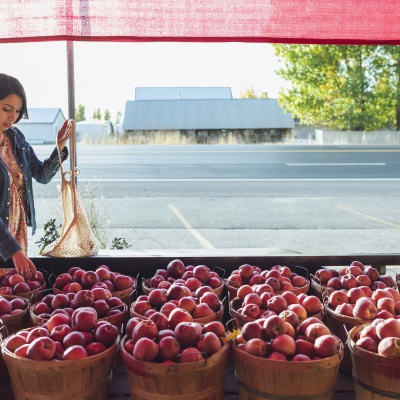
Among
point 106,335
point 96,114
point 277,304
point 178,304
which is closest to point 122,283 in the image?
point 178,304

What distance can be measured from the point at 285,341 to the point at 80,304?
107cm

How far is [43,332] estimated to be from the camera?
7.20 feet

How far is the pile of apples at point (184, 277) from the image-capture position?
296 centimetres

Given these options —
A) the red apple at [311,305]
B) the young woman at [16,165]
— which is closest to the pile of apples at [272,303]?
the red apple at [311,305]

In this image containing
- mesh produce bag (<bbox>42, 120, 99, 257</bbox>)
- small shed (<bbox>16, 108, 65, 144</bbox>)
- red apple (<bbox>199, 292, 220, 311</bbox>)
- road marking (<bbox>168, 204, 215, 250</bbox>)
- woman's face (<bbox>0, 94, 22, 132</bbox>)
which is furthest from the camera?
small shed (<bbox>16, 108, 65, 144</bbox>)

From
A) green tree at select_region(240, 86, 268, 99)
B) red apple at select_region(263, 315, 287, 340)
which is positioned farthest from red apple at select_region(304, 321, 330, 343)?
green tree at select_region(240, 86, 268, 99)

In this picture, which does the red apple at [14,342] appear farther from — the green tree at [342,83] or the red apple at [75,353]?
the green tree at [342,83]

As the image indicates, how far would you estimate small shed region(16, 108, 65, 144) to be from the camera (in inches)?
1038

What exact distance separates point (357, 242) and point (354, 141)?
73.0 ft

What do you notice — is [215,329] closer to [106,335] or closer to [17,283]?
[106,335]

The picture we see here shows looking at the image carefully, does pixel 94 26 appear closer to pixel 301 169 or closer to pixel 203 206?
pixel 203 206

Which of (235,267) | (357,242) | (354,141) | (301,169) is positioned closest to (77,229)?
(235,267)

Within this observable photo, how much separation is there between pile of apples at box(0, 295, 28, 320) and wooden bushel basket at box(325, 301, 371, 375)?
154 cm

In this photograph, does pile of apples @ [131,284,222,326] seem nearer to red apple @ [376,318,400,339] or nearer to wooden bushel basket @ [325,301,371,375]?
wooden bushel basket @ [325,301,371,375]
